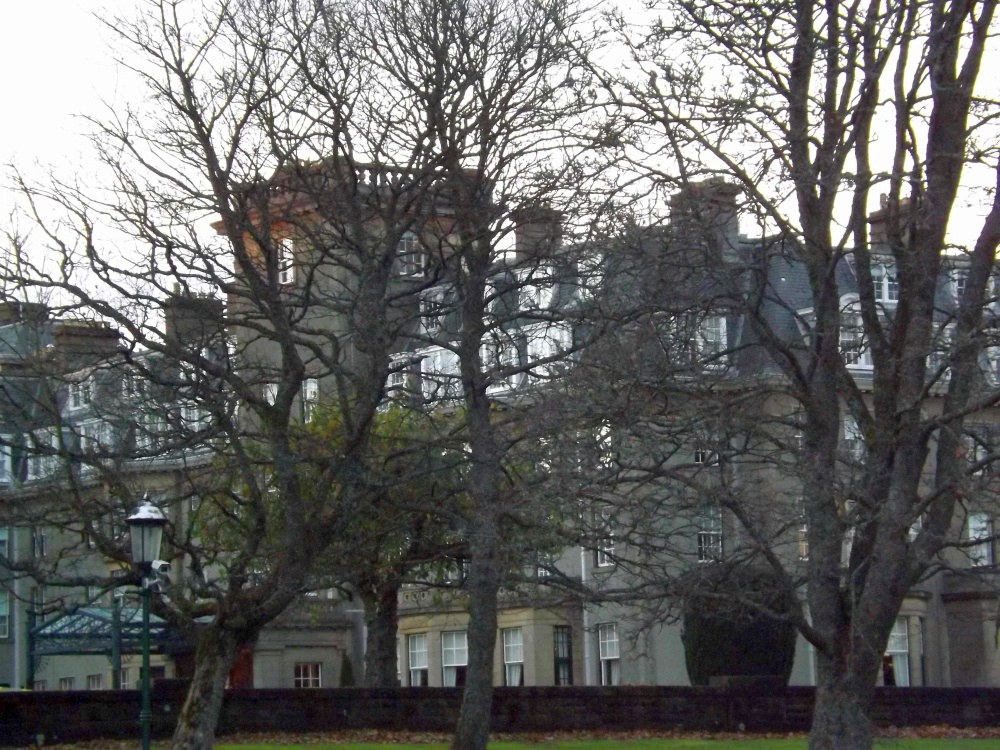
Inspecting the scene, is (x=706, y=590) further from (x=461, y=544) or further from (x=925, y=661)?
(x=925, y=661)

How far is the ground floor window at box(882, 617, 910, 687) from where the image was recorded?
41156 millimetres

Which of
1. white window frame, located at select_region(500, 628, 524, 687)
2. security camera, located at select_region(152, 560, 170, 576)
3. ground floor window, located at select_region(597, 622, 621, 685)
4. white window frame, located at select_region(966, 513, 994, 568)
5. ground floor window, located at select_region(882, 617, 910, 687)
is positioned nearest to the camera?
white window frame, located at select_region(966, 513, 994, 568)

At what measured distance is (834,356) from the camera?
1505cm

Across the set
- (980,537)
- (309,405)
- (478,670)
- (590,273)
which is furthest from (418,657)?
(980,537)

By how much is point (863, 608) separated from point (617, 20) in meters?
6.58

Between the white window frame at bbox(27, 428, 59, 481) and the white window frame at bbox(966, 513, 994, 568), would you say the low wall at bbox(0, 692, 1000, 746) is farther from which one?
the white window frame at bbox(966, 513, 994, 568)

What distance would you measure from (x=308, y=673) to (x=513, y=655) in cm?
804

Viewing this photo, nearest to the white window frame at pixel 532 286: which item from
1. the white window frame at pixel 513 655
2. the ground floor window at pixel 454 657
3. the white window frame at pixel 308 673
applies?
the white window frame at pixel 513 655

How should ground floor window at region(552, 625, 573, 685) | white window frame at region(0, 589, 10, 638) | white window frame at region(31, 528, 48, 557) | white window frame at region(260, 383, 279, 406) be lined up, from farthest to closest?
white window frame at region(0, 589, 10, 638) < ground floor window at region(552, 625, 573, 685) < white window frame at region(31, 528, 48, 557) < white window frame at region(260, 383, 279, 406)

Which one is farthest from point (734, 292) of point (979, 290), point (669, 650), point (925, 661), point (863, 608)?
point (925, 661)

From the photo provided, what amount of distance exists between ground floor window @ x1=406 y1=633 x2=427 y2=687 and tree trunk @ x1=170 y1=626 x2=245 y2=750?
2747 cm

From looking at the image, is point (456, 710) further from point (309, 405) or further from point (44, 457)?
point (44, 457)

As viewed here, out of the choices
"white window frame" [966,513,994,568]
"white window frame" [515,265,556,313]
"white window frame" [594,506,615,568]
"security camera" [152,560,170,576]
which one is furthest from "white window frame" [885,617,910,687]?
"security camera" [152,560,170,576]

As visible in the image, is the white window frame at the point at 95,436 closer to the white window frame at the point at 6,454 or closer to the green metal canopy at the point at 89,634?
the white window frame at the point at 6,454
